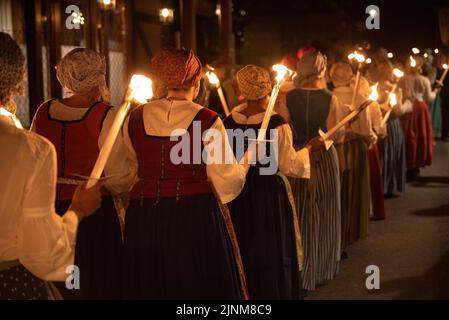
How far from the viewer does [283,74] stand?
15.0ft

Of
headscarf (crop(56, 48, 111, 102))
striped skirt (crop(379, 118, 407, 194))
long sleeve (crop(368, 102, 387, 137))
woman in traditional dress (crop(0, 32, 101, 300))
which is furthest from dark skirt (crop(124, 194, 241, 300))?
striped skirt (crop(379, 118, 407, 194))

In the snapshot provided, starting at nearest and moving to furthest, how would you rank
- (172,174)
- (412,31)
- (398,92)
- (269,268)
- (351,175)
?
1. (172,174)
2. (269,268)
3. (351,175)
4. (398,92)
5. (412,31)

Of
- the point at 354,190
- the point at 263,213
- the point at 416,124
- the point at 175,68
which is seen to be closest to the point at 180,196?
the point at 175,68

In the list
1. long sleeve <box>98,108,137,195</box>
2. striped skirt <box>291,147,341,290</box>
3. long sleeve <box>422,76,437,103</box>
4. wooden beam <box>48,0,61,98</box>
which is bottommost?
striped skirt <box>291,147,341,290</box>

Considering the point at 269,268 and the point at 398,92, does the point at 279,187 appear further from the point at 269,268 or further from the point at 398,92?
the point at 398,92

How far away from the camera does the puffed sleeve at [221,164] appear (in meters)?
3.63

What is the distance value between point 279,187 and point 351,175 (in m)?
2.20

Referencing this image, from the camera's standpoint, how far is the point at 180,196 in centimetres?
370

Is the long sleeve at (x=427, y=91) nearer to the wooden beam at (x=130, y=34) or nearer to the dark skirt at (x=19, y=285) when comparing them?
the wooden beam at (x=130, y=34)

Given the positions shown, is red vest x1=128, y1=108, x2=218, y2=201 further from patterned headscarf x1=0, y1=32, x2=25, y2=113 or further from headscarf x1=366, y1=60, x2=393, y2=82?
headscarf x1=366, y1=60, x2=393, y2=82

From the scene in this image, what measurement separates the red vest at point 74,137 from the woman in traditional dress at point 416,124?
8487mm

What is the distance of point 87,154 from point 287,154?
1.54m

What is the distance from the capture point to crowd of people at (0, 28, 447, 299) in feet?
8.49
